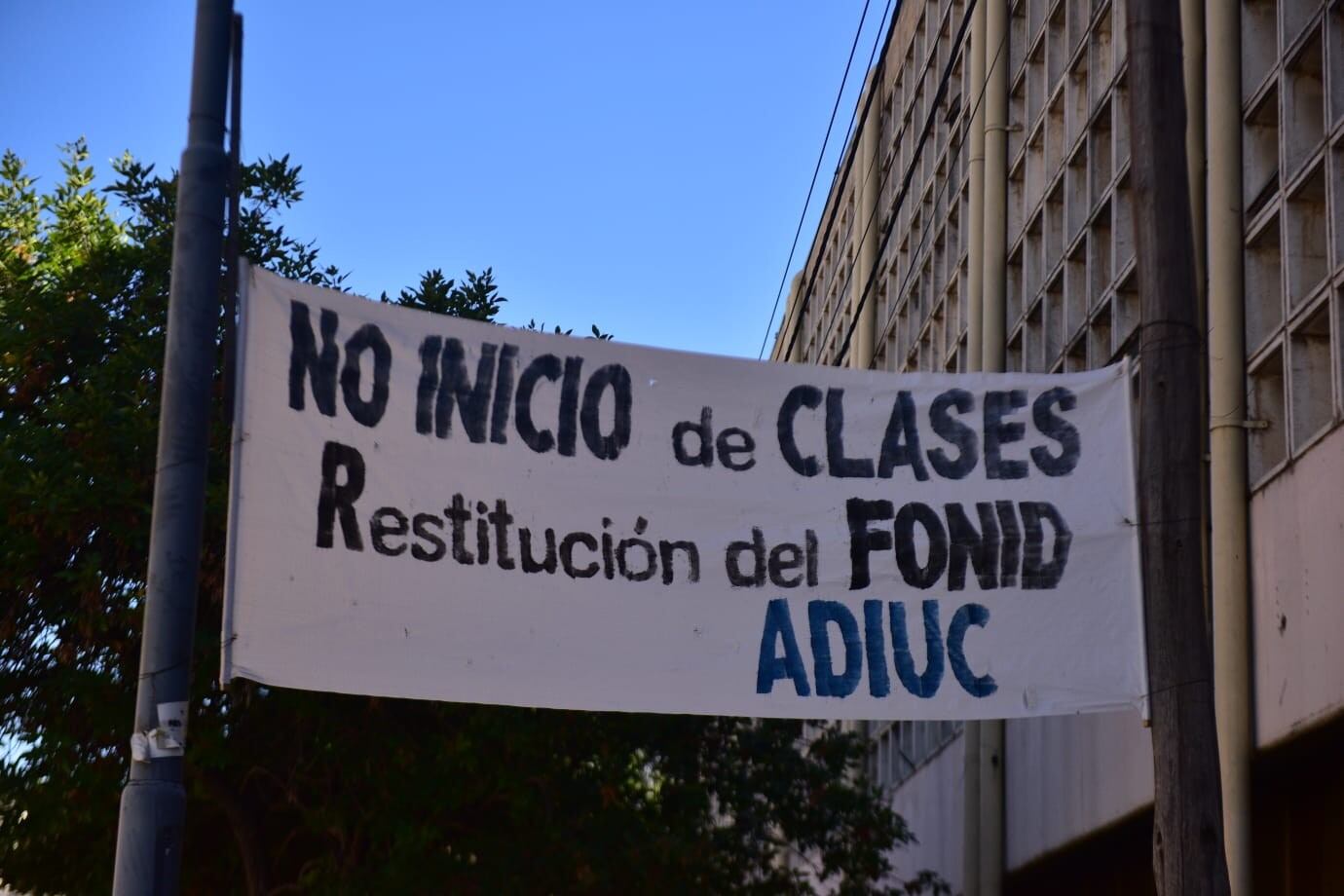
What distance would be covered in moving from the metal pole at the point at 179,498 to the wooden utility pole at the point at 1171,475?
365 centimetres

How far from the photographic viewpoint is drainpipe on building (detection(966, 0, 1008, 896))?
17.1 metres

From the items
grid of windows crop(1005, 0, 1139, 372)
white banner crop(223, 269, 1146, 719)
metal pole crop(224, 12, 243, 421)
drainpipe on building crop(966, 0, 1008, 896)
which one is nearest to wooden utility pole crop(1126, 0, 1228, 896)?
white banner crop(223, 269, 1146, 719)

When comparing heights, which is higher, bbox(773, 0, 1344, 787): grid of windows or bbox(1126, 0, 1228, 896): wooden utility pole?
bbox(773, 0, 1344, 787): grid of windows

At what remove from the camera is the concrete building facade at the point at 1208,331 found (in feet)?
33.9

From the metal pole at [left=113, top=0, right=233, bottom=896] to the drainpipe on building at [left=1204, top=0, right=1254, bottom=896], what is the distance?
6.41 meters

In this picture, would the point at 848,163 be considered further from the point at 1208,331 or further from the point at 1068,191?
the point at 1208,331

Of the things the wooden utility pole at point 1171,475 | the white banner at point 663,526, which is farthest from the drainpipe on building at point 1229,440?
the wooden utility pole at point 1171,475

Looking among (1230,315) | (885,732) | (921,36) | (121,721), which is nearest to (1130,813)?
(1230,315)

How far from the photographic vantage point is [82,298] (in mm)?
14977

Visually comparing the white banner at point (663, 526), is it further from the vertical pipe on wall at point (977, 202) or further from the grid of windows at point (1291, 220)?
the vertical pipe on wall at point (977, 202)

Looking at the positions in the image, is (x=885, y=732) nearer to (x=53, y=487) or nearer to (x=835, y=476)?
(x=53, y=487)

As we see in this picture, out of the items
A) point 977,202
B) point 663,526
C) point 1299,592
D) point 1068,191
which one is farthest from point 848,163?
point 663,526

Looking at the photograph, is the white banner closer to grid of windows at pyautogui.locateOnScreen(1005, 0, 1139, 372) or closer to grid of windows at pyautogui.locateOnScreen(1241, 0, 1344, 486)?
grid of windows at pyautogui.locateOnScreen(1241, 0, 1344, 486)

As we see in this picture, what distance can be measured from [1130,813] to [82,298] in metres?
9.24
